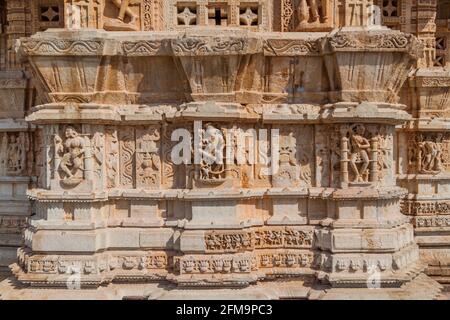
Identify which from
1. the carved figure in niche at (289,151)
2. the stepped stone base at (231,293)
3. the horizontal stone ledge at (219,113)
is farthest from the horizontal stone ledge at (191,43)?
the stepped stone base at (231,293)

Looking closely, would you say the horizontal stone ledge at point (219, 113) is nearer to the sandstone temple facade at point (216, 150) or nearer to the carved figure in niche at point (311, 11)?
the sandstone temple facade at point (216, 150)

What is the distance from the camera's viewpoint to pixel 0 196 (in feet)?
38.2

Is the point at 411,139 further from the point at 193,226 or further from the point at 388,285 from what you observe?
the point at 193,226

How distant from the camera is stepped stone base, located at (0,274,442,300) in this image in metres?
8.70

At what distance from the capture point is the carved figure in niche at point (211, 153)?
351 inches

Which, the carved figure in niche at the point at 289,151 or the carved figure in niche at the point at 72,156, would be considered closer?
the carved figure in niche at the point at 72,156

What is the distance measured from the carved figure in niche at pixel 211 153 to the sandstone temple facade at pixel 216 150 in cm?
2

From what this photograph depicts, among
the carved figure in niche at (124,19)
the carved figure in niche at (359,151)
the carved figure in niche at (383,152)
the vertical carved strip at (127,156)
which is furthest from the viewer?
the carved figure in niche at (124,19)

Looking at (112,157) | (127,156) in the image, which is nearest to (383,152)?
(127,156)

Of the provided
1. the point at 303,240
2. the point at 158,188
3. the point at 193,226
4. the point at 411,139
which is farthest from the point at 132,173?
the point at 411,139

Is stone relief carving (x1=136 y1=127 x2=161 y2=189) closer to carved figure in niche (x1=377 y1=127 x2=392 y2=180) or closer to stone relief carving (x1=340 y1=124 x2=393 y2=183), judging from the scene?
stone relief carving (x1=340 y1=124 x2=393 y2=183)

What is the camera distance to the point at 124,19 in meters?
9.69

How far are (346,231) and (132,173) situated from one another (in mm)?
3623

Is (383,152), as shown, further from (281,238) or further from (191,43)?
(191,43)
